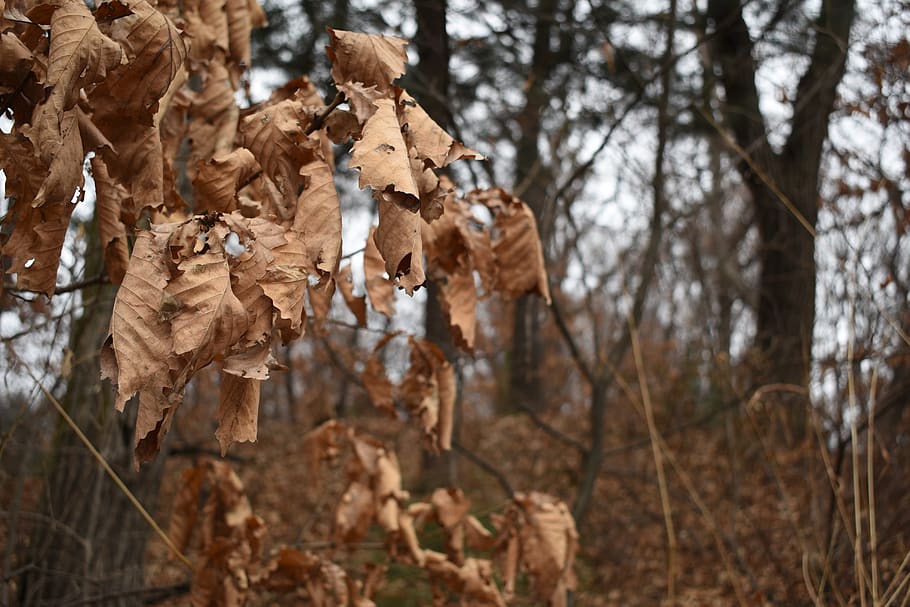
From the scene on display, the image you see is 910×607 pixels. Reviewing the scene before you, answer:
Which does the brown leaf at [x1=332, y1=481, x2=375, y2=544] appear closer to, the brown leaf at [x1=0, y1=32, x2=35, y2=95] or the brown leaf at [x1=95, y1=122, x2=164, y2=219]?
the brown leaf at [x1=95, y1=122, x2=164, y2=219]

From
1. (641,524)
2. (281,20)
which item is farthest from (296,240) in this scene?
(641,524)

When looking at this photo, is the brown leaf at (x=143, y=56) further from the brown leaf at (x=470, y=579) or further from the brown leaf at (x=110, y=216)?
the brown leaf at (x=470, y=579)

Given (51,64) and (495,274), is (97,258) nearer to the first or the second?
(495,274)

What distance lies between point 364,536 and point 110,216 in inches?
52.6

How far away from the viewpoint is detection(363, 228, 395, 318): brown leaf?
1.72 meters

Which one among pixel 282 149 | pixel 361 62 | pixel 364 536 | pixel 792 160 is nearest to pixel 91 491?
pixel 364 536

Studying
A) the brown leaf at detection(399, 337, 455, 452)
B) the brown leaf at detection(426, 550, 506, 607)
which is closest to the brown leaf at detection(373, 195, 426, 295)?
the brown leaf at detection(399, 337, 455, 452)

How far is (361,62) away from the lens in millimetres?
1383

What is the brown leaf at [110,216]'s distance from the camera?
1.46 m

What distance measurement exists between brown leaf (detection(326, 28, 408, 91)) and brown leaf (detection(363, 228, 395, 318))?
42cm

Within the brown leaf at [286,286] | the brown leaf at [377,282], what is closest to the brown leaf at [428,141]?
the brown leaf at [286,286]

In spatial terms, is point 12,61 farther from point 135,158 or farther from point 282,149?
point 282,149

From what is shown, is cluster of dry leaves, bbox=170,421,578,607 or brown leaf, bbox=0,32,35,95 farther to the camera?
cluster of dry leaves, bbox=170,421,578,607

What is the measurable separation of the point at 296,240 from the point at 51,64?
0.39 metres
